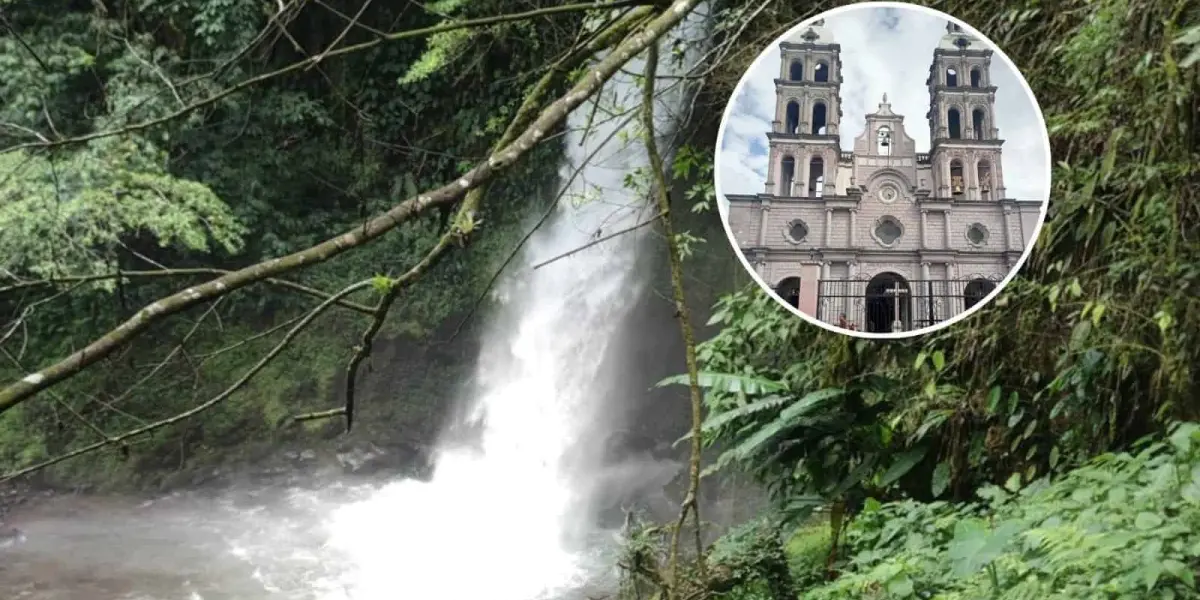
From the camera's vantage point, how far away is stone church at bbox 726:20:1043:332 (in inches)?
70.6

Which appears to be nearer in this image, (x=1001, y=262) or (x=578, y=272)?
(x=1001, y=262)

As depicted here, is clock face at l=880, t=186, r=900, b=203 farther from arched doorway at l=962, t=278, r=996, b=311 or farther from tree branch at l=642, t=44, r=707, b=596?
tree branch at l=642, t=44, r=707, b=596

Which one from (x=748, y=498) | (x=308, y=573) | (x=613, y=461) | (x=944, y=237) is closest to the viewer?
(x=944, y=237)

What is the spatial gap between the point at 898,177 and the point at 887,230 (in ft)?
0.35

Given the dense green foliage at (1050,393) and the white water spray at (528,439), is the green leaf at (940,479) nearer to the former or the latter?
the dense green foliage at (1050,393)

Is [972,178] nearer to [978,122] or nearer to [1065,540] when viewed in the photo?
[978,122]

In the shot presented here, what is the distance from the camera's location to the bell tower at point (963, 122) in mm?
1792

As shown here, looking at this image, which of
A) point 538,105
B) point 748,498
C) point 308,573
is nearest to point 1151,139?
point 538,105

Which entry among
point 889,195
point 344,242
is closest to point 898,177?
point 889,195

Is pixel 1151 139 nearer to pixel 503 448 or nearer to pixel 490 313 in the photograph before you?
pixel 503 448

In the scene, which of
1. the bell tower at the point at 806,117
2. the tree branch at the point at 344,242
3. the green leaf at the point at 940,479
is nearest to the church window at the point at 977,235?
the bell tower at the point at 806,117

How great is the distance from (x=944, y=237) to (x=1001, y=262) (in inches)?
5.1

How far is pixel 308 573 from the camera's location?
21.5ft

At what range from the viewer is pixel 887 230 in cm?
180
